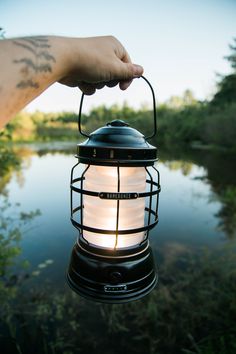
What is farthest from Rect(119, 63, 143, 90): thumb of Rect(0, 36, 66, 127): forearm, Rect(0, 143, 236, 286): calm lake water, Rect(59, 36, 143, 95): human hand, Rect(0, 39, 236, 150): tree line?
Rect(0, 143, 236, 286): calm lake water

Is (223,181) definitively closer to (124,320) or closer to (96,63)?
(124,320)

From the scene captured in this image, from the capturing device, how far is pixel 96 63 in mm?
796

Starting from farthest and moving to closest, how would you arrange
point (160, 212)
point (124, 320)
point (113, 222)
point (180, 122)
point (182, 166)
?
point (180, 122)
point (182, 166)
point (160, 212)
point (124, 320)
point (113, 222)

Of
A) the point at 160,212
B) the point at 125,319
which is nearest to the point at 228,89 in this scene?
the point at 160,212

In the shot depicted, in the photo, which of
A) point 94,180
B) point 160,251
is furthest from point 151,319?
point 94,180

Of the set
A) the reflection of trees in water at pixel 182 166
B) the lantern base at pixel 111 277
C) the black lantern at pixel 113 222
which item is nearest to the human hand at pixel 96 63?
the black lantern at pixel 113 222

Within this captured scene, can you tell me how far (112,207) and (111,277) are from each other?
248mm

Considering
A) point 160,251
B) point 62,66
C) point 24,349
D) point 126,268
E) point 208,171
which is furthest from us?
point 208,171

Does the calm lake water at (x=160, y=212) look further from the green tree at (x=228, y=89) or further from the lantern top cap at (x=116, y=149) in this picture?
the green tree at (x=228, y=89)

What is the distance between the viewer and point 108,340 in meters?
2.97

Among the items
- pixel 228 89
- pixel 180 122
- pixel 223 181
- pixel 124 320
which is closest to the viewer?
pixel 124 320

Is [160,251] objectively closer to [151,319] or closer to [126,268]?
[151,319]

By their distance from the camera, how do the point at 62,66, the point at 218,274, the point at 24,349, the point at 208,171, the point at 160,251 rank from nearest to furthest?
the point at 62,66
the point at 24,349
the point at 218,274
the point at 160,251
the point at 208,171

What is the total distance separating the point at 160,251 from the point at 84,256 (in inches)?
176
